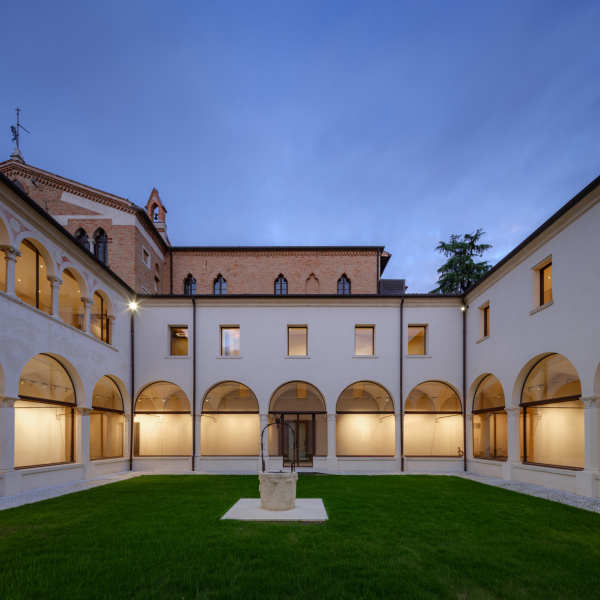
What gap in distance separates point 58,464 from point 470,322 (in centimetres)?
1627

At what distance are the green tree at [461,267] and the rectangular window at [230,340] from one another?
1938 cm

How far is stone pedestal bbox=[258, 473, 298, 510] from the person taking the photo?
920 cm

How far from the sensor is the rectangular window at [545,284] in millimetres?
13398

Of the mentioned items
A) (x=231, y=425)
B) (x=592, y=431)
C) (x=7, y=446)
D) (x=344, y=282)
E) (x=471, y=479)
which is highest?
(x=344, y=282)

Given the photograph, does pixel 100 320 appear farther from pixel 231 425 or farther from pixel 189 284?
pixel 189 284

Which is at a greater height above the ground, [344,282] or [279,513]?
[344,282]

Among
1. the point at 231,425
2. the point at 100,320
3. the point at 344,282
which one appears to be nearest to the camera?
the point at 100,320

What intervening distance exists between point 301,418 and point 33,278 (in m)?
11.9

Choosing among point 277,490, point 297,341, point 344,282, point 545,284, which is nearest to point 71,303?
point 297,341

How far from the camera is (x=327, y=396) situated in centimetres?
1888

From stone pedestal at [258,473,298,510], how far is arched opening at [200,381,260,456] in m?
10.3

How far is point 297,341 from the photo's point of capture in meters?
20.1

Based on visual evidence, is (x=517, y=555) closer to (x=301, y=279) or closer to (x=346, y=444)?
(x=346, y=444)

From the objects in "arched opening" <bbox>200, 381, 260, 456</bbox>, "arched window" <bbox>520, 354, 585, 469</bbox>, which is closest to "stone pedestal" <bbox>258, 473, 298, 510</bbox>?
"arched window" <bbox>520, 354, 585, 469</bbox>
